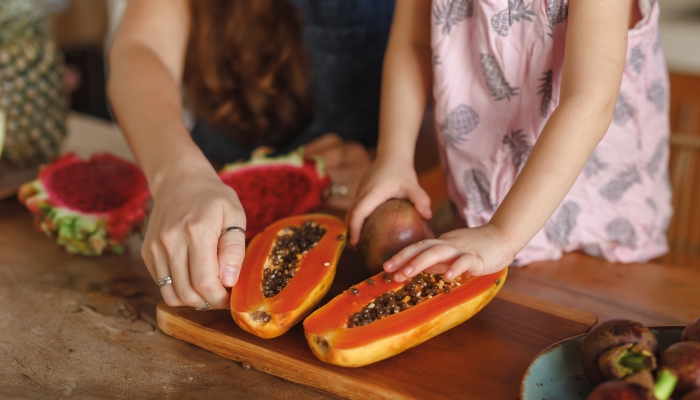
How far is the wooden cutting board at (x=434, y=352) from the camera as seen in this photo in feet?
2.44

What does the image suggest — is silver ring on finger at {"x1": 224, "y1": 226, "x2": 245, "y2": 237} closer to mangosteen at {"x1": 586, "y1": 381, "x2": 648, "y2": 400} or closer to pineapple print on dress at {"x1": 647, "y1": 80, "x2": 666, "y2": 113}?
mangosteen at {"x1": 586, "y1": 381, "x2": 648, "y2": 400}

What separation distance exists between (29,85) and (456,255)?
1107 mm

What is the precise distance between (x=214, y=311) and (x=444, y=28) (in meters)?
0.59

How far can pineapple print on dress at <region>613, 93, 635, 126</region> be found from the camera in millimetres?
1083

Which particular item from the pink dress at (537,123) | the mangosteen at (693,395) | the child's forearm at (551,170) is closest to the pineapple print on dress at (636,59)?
the pink dress at (537,123)

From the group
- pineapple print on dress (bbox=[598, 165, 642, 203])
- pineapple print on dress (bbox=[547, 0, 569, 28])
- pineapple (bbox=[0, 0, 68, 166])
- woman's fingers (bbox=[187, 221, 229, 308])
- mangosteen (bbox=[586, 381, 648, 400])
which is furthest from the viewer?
pineapple (bbox=[0, 0, 68, 166])

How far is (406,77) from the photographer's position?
1.11 meters

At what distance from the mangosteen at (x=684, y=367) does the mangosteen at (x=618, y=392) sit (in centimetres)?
5

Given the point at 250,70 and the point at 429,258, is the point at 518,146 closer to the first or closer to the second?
the point at 429,258

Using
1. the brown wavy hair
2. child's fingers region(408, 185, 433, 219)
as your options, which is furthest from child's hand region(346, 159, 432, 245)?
the brown wavy hair

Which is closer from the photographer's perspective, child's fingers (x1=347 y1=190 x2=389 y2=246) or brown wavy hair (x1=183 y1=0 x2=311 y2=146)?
child's fingers (x1=347 y1=190 x2=389 y2=246)

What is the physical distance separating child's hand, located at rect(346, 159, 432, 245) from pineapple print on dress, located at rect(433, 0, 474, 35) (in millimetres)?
248

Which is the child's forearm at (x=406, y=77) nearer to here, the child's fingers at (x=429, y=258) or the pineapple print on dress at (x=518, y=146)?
the pineapple print on dress at (x=518, y=146)

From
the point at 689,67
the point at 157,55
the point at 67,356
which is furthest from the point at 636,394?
the point at 689,67
